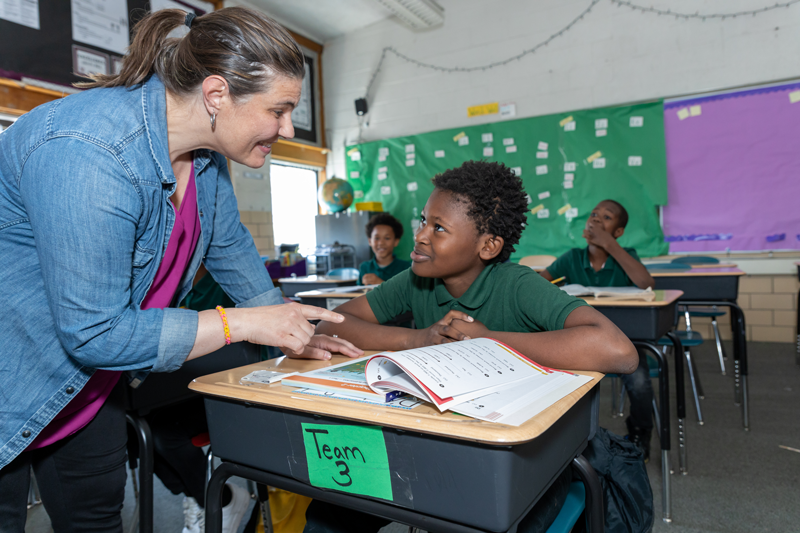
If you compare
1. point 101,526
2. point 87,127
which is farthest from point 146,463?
point 87,127

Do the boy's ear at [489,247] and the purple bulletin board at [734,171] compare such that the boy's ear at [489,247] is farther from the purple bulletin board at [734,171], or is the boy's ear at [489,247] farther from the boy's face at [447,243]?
the purple bulletin board at [734,171]

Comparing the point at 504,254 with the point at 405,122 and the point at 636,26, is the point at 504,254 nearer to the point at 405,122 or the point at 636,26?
the point at 636,26

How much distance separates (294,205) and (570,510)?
216 inches

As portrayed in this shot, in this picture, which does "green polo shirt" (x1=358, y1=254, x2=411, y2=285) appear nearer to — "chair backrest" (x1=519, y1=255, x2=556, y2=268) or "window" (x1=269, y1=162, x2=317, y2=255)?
"chair backrest" (x1=519, y1=255, x2=556, y2=268)

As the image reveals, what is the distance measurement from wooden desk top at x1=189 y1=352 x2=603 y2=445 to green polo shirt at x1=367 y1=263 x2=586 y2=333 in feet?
0.69

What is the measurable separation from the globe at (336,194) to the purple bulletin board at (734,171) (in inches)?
126

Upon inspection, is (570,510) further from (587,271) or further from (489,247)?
(587,271)

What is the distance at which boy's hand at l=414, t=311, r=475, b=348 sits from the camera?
101cm

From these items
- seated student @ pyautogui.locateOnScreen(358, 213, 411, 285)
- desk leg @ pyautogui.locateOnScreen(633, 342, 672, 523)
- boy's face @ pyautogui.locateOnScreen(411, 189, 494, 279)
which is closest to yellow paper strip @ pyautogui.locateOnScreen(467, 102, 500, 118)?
seated student @ pyautogui.locateOnScreen(358, 213, 411, 285)

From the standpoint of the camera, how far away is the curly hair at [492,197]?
1228mm

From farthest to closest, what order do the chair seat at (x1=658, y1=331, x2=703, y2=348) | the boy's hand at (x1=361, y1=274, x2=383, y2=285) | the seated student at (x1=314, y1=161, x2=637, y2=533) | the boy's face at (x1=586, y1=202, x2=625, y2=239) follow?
1. the boy's hand at (x1=361, y1=274, x2=383, y2=285)
2. the boy's face at (x1=586, y1=202, x2=625, y2=239)
3. the chair seat at (x1=658, y1=331, x2=703, y2=348)
4. the seated student at (x1=314, y1=161, x2=637, y2=533)

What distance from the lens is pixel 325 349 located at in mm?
1106

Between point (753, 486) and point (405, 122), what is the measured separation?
4680 mm

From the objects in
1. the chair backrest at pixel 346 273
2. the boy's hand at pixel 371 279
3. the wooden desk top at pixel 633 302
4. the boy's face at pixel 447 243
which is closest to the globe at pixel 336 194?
the chair backrest at pixel 346 273
